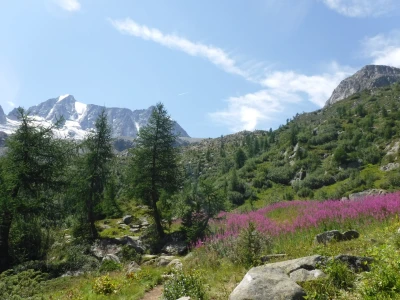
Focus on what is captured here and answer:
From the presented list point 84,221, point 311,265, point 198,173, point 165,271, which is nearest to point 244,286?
point 311,265

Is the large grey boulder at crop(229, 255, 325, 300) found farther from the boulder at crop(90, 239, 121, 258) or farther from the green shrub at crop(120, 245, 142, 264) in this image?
the boulder at crop(90, 239, 121, 258)

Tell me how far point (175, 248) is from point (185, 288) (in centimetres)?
1303

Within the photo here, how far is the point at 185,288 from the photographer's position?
7293mm

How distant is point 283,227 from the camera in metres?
11.9

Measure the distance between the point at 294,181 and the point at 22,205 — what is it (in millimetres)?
38529

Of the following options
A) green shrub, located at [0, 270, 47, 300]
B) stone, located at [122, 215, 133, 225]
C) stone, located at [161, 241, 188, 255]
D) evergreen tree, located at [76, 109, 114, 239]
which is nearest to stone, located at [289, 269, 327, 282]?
green shrub, located at [0, 270, 47, 300]

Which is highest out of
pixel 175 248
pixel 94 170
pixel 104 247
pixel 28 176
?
pixel 94 170

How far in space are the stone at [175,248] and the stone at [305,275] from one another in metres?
13.6

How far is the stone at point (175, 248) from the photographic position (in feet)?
63.2

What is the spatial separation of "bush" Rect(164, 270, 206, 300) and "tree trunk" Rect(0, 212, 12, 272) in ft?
50.9

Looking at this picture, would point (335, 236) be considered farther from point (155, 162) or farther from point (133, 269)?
point (155, 162)

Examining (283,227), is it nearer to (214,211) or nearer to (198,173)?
(214,211)

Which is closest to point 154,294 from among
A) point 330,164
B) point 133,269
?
point 133,269

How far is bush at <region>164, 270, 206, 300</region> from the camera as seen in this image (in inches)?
276
